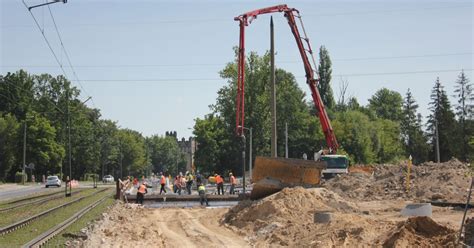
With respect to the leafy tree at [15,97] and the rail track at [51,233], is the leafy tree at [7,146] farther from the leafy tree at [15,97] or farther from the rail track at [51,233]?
the rail track at [51,233]

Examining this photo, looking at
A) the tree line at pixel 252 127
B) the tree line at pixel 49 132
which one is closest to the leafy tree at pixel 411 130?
the tree line at pixel 252 127

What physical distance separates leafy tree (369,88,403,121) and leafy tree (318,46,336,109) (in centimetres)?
2208

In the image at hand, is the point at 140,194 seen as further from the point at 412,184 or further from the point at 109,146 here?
the point at 109,146

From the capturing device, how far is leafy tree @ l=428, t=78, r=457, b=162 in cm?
8446

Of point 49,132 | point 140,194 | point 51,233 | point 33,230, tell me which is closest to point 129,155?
point 49,132

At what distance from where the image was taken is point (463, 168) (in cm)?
3797

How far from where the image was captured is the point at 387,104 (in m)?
134

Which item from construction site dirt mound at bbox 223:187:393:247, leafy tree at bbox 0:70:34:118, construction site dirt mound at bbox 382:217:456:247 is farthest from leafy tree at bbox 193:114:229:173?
construction site dirt mound at bbox 382:217:456:247

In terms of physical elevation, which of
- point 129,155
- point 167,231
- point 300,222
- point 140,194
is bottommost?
point 167,231

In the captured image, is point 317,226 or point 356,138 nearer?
point 317,226

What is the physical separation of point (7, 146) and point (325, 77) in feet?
179

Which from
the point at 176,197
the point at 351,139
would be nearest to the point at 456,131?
the point at 351,139

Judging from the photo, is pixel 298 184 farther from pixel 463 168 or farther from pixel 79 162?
pixel 79 162

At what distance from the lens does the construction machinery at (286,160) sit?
2873 centimetres
